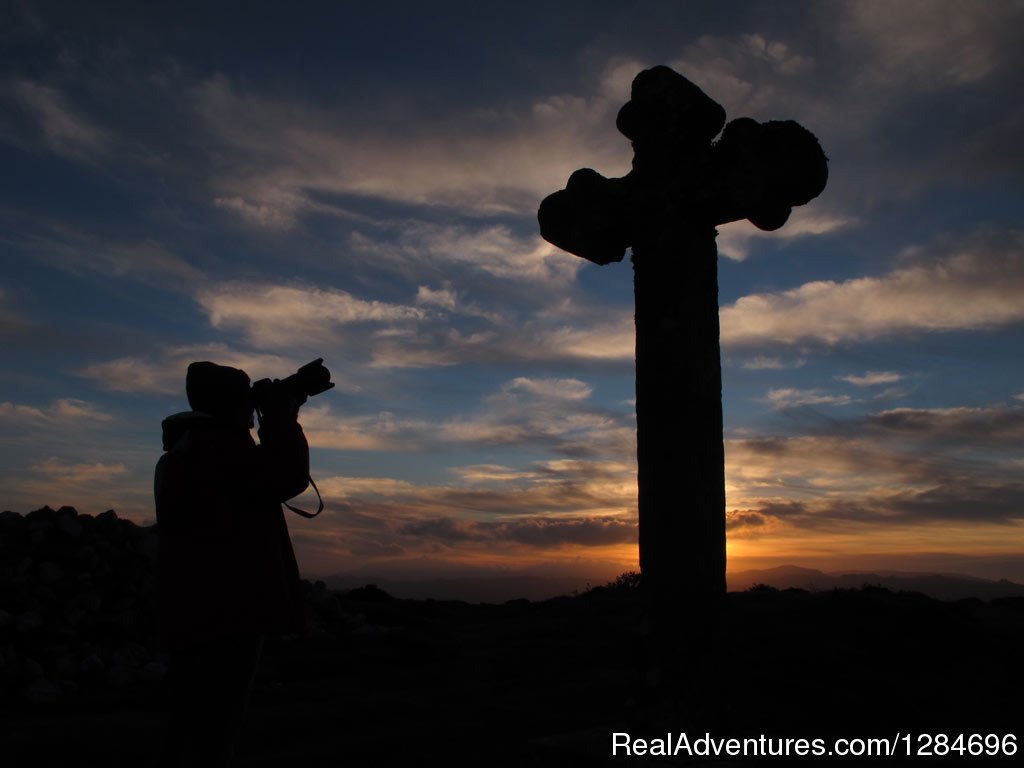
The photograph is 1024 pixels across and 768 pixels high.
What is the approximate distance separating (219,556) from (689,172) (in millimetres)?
3862

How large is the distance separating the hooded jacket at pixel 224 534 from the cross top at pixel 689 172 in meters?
3.20

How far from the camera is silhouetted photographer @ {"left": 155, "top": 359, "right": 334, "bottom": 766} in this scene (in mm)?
3074

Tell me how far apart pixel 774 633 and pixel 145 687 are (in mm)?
7423

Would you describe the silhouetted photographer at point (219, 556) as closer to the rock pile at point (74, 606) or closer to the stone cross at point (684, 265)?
the stone cross at point (684, 265)

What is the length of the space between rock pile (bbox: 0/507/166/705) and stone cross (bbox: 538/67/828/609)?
7.75 m

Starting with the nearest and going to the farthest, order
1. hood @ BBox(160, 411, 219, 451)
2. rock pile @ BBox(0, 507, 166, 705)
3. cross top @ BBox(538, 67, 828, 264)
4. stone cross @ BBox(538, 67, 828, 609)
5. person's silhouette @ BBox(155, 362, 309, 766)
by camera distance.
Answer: person's silhouette @ BBox(155, 362, 309, 766) < hood @ BBox(160, 411, 219, 451) < stone cross @ BBox(538, 67, 828, 609) < cross top @ BBox(538, 67, 828, 264) < rock pile @ BBox(0, 507, 166, 705)

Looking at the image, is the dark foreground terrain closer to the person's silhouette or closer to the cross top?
the person's silhouette

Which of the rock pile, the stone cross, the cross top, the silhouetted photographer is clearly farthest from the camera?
the rock pile

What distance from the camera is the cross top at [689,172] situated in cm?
521

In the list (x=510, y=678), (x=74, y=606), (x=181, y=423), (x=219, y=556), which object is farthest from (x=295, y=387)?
(x=74, y=606)

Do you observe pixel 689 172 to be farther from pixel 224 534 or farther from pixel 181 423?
pixel 224 534

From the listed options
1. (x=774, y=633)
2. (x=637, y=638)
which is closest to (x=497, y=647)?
(x=774, y=633)

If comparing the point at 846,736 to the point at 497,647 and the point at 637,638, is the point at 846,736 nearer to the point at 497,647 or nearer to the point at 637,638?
the point at 637,638

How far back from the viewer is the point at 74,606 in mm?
10781
